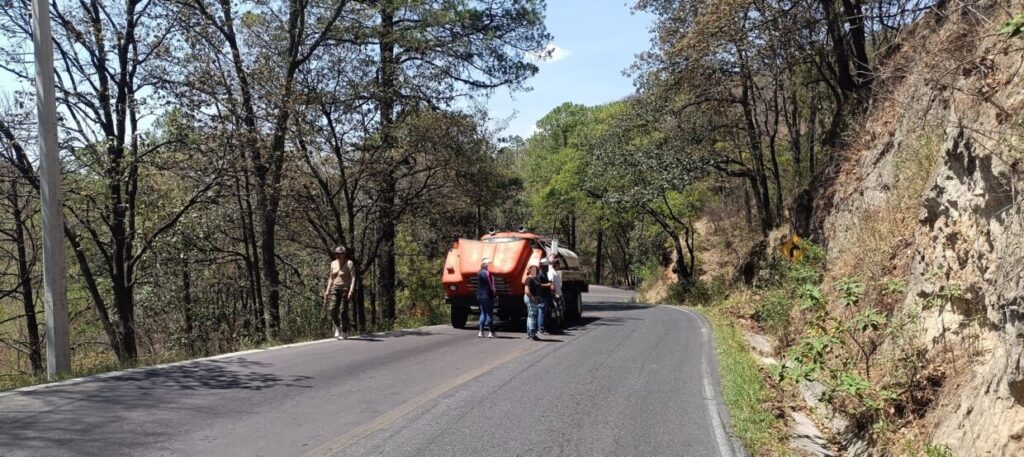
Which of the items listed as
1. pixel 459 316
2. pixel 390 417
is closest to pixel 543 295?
pixel 459 316

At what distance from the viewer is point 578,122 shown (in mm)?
66000

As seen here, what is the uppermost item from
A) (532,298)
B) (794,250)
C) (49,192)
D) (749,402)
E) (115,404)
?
(49,192)

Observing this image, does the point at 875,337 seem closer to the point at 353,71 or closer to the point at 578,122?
the point at 353,71

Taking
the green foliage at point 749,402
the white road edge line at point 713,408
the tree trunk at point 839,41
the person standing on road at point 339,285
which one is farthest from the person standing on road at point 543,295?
the tree trunk at point 839,41

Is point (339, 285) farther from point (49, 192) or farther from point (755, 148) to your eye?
point (755, 148)

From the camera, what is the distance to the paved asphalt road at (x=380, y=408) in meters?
5.66

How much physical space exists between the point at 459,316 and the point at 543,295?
2.58 meters

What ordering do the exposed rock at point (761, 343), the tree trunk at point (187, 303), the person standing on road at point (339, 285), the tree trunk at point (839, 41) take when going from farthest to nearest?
1. the tree trunk at point (187, 303)
2. the tree trunk at point (839, 41)
3. the person standing on road at point (339, 285)
4. the exposed rock at point (761, 343)

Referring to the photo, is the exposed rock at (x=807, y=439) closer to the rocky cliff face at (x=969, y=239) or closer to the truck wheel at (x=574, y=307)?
the rocky cliff face at (x=969, y=239)

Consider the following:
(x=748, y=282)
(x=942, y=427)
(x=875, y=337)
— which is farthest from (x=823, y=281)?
(x=748, y=282)

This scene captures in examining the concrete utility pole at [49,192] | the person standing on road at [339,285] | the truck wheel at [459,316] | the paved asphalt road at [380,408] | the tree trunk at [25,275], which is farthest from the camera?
the truck wheel at [459,316]

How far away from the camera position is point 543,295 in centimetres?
1469

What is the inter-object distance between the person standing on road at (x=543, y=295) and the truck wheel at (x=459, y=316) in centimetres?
217

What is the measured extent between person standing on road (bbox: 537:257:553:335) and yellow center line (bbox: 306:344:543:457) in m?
4.02
